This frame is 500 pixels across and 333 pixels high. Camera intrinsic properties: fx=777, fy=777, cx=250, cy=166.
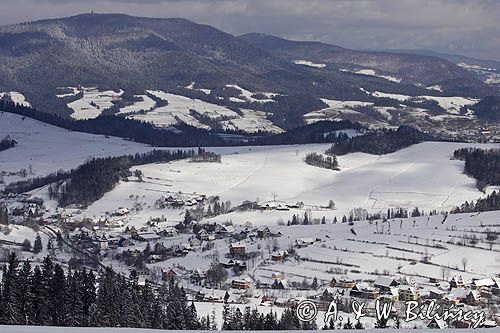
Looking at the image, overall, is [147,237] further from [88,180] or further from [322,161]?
[322,161]

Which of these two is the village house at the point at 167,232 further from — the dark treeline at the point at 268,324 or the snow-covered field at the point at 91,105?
the snow-covered field at the point at 91,105

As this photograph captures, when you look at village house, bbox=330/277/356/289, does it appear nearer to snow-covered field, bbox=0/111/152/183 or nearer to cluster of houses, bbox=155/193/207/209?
cluster of houses, bbox=155/193/207/209

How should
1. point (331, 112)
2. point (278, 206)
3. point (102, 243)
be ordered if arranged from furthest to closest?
point (331, 112) → point (278, 206) → point (102, 243)

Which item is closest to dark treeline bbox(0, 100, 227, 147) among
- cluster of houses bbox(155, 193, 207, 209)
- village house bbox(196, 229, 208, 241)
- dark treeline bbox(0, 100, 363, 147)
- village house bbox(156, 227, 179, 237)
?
dark treeline bbox(0, 100, 363, 147)

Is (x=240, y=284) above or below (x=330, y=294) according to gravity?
below

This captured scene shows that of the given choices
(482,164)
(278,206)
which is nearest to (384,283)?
(278,206)

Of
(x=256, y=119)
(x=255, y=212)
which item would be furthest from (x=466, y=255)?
(x=256, y=119)
